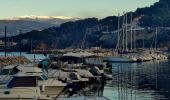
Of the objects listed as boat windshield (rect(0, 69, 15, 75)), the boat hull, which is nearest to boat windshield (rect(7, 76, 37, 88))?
boat windshield (rect(0, 69, 15, 75))

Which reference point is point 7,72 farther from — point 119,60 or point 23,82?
point 119,60

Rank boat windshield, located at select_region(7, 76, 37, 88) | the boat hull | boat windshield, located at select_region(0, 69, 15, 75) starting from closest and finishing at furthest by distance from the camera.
A: boat windshield, located at select_region(7, 76, 37, 88) → boat windshield, located at select_region(0, 69, 15, 75) → the boat hull

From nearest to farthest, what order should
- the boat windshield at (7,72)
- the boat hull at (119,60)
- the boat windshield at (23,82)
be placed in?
the boat windshield at (23,82)
the boat windshield at (7,72)
the boat hull at (119,60)

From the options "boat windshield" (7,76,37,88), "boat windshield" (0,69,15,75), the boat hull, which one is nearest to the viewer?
"boat windshield" (7,76,37,88)

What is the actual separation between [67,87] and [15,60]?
161ft

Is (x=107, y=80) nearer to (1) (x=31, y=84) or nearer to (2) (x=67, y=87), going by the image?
(2) (x=67, y=87)

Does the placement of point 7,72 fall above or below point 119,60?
above

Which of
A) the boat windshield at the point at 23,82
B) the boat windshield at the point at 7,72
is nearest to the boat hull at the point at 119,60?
the boat windshield at the point at 7,72

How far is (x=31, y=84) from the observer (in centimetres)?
4150

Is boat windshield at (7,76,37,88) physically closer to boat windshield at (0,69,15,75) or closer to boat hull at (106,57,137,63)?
boat windshield at (0,69,15,75)

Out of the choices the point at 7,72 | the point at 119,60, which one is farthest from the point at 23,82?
the point at 119,60

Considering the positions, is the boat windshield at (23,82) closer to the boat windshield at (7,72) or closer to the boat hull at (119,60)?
the boat windshield at (7,72)

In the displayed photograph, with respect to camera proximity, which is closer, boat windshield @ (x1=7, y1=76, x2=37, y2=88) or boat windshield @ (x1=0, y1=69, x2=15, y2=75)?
boat windshield @ (x1=7, y1=76, x2=37, y2=88)

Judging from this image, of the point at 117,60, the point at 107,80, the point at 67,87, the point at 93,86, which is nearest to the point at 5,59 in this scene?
the point at 107,80
